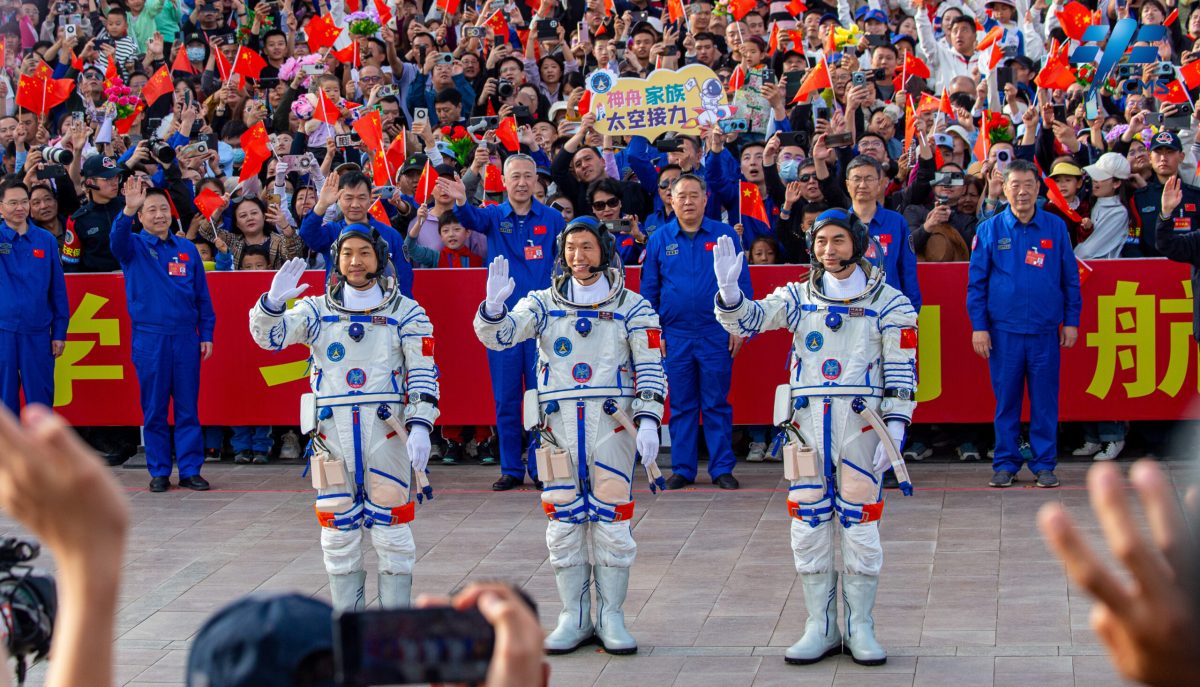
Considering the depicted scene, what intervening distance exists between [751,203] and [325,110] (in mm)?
4139

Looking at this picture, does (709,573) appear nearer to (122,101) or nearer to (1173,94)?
(1173,94)

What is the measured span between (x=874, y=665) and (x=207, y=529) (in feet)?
16.4

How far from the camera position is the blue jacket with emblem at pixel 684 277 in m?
11.0

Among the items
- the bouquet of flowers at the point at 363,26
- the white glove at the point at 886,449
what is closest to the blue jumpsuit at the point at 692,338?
the white glove at the point at 886,449

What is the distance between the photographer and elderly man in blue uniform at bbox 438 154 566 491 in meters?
11.2

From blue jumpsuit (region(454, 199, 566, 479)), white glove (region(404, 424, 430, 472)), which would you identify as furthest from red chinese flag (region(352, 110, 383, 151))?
white glove (region(404, 424, 430, 472))

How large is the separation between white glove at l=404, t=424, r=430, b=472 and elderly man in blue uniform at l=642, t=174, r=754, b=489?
150 inches

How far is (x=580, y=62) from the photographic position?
15891 mm

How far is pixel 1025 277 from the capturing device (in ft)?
35.1

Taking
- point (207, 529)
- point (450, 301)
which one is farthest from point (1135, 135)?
point (207, 529)

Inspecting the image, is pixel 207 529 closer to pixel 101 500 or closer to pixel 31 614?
pixel 31 614

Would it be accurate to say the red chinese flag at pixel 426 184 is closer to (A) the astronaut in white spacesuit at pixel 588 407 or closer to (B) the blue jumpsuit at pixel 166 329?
(B) the blue jumpsuit at pixel 166 329

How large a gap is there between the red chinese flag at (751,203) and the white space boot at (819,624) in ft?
16.0

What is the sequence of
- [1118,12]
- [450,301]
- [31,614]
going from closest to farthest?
[31,614] → [450,301] → [1118,12]
